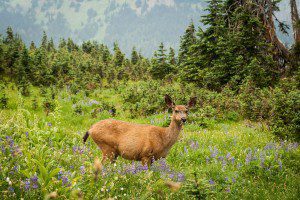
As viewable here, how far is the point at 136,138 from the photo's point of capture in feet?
22.1

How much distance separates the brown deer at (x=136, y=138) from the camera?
6.62 metres

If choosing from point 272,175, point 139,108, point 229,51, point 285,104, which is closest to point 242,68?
point 229,51

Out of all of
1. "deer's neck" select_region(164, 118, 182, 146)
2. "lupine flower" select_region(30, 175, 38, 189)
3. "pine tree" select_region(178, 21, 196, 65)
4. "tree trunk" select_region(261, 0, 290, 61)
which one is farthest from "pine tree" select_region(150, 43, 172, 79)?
"lupine flower" select_region(30, 175, 38, 189)

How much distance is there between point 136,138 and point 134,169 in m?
1.65

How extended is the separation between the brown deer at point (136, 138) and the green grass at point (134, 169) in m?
0.30

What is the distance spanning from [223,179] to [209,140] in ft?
13.2

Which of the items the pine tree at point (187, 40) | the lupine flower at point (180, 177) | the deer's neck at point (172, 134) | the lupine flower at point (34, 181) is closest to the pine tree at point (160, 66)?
the pine tree at point (187, 40)

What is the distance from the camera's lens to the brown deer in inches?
261

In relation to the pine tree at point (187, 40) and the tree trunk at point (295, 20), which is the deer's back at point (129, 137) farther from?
the pine tree at point (187, 40)

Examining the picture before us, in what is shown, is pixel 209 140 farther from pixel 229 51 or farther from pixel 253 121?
pixel 229 51

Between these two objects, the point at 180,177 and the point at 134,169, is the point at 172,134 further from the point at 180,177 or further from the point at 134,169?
the point at 134,169

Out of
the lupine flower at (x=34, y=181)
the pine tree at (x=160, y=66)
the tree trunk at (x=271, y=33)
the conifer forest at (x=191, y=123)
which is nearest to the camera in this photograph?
the lupine flower at (x=34, y=181)

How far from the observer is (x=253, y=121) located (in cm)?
1402

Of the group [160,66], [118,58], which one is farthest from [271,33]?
[118,58]
